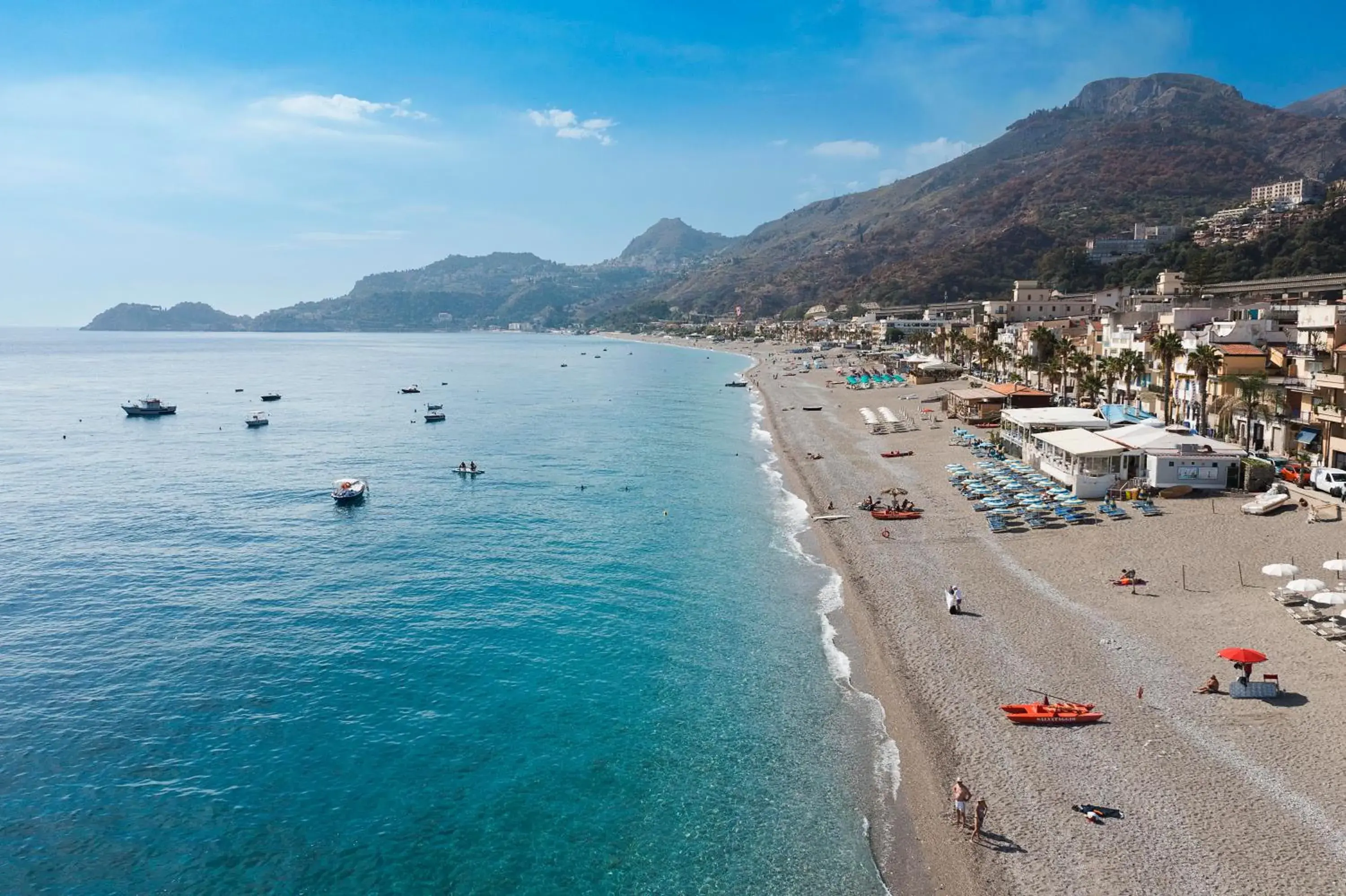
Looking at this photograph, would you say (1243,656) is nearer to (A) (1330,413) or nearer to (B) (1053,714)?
(B) (1053,714)

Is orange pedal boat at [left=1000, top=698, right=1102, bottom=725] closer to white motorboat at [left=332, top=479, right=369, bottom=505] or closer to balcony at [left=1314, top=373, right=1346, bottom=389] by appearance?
balcony at [left=1314, top=373, right=1346, bottom=389]

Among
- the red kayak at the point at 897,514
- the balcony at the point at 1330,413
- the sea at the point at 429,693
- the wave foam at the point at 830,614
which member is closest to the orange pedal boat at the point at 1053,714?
the wave foam at the point at 830,614

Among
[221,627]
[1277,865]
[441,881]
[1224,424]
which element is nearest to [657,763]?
[441,881]

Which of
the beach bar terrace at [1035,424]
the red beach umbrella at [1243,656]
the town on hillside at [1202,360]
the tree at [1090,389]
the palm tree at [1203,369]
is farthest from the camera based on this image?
the tree at [1090,389]

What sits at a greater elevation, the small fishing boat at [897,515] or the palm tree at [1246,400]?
the palm tree at [1246,400]

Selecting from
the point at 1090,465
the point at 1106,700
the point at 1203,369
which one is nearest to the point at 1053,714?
the point at 1106,700

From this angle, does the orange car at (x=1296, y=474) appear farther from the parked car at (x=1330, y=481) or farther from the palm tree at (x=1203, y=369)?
the palm tree at (x=1203, y=369)

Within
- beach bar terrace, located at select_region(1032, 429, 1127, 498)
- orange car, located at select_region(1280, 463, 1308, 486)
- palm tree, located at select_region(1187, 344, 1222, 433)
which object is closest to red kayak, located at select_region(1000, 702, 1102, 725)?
beach bar terrace, located at select_region(1032, 429, 1127, 498)
